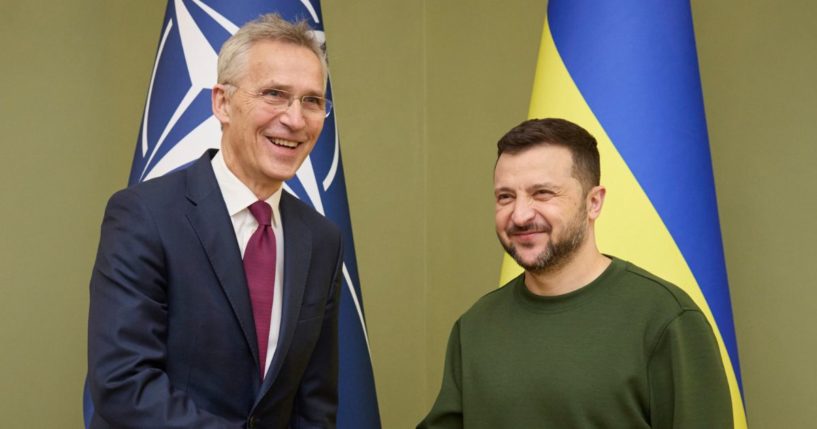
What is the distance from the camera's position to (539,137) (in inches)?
67.7

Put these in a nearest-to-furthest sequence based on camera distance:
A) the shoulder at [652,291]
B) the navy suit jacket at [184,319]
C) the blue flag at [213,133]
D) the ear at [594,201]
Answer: the navy suit jacket at [184,319], the shoulder at [652,291], the ear at [594,201], the blue flag at [213,133]

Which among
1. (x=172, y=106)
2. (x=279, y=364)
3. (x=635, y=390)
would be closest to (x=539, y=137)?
(x=635, y=390)

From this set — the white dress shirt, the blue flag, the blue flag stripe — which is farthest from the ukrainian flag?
the white dress shirt

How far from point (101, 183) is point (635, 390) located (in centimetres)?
208

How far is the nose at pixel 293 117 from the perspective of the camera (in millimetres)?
1624

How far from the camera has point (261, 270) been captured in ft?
5.43

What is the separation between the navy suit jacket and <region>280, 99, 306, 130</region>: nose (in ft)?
0.56

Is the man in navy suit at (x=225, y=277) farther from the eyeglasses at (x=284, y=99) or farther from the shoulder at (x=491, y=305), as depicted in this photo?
the shoulder at (x=491, y=305)

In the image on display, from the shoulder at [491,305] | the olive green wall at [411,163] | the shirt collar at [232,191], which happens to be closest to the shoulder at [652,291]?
the shoulder at [491,305]

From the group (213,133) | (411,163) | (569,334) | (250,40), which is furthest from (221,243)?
(411,163)

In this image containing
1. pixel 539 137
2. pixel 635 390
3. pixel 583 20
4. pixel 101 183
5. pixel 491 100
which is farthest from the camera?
pixel 491 100

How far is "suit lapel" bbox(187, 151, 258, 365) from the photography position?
158 cm

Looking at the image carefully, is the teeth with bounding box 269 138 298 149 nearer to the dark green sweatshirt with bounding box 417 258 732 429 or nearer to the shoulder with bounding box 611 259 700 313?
the dark green sweatshirt with bounding box 417 258 732 429

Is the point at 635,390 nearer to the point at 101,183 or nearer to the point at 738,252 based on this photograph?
the point at 738,252
